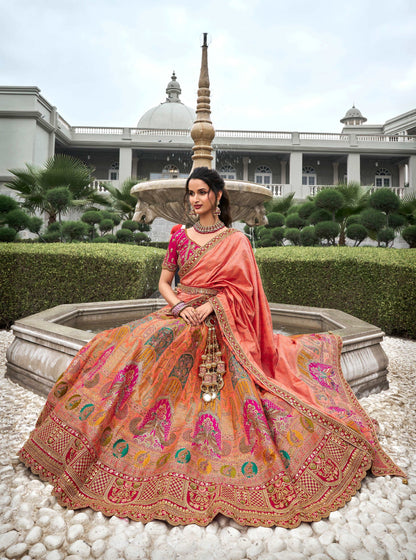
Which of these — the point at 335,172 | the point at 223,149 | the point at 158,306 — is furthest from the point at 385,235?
the point at 335,172

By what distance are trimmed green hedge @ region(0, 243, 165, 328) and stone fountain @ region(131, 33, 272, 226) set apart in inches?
42.9

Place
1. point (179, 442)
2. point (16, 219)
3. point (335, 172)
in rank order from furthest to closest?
point (335, 172), point (16, 219), point (179, 442)

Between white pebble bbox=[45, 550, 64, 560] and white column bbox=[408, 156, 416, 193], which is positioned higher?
white column bbox=[408, 156, 416, 193]

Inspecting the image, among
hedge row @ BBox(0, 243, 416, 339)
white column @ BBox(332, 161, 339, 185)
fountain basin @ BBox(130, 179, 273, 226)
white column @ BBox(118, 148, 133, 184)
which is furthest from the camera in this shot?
white column @ BBox(332, 161, 339, 185)

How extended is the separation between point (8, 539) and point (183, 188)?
11.9ft

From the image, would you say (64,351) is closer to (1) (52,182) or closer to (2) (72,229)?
(2) (72,229)

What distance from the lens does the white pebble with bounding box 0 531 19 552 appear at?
1.51 meters

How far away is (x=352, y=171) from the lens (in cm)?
2186

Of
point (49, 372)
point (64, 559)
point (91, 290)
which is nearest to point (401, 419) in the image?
point (64, 559)

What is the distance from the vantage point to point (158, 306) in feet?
16.3

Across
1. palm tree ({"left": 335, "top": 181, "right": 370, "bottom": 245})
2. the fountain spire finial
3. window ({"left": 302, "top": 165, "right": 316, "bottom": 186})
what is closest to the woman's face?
the fountain spire finial

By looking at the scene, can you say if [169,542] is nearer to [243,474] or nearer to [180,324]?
[243,474]

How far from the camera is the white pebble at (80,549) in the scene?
1483 millimetres

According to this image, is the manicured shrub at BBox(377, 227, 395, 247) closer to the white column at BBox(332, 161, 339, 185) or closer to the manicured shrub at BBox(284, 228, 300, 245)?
the manicured shrub at BBox(284, 228, 300, 245)
